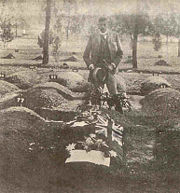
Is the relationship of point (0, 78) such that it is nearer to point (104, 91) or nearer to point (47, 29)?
point (47, 29)

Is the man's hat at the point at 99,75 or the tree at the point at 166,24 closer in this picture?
the tree at the point at 166,24

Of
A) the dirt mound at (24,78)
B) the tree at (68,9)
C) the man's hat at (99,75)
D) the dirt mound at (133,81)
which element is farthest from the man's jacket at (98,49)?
the dirt mound at (24,78)

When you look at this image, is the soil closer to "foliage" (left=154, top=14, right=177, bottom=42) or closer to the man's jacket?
the man's jacket

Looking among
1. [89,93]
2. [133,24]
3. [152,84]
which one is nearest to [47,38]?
[89,93]

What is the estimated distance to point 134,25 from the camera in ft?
18.0

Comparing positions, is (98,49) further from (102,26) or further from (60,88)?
(60,88)

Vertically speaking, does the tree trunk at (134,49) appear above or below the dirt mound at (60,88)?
above

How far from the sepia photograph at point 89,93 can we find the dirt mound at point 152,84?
15mm

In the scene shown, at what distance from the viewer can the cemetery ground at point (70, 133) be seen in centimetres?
493

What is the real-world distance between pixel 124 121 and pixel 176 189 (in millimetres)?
1184

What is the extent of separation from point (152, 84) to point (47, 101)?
1.57 meters

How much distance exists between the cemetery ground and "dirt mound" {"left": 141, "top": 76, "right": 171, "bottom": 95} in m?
0.05

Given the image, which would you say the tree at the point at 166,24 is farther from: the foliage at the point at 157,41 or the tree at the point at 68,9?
the tree at the point at 68,9

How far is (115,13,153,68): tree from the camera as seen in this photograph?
5.43m
